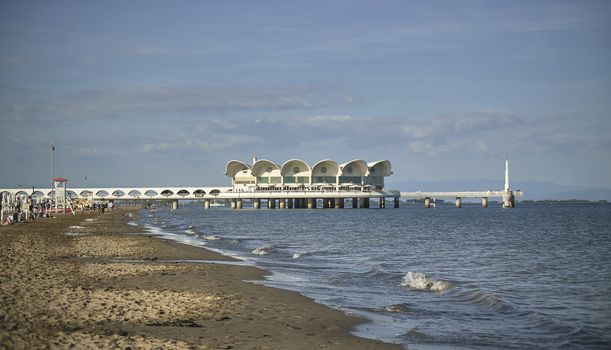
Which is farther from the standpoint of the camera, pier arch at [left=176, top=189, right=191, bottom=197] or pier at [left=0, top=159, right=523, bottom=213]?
pier arch at [left=176, top=189, right=191, bottom=197]

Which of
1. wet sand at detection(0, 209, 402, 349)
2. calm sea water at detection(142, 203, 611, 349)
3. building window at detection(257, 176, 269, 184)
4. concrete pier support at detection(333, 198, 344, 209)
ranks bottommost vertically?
calm sea water at detection(142, 203, 611, 349)

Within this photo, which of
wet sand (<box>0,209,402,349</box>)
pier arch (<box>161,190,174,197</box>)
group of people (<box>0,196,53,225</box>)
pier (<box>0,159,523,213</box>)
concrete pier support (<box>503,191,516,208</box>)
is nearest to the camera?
wet sand (<box>0,209,402,349</box>)

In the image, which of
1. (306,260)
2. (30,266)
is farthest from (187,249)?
(30,266)

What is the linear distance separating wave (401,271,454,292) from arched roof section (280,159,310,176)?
3810 inches

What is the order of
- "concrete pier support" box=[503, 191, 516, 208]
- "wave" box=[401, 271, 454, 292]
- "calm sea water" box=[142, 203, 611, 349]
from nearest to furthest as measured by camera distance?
"calm sea water" box=[142, 203, 611, 349]
"wave" box=[401, 271, 454, 292]
"concrete pier support" box=[503, 191, 516, 208]

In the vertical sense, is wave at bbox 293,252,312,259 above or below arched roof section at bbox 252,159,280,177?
below

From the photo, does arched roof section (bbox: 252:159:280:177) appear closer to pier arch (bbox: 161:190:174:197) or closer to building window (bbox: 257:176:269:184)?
building window (bbox: 257:176:269:184)

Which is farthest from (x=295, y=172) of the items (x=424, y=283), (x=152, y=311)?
(x=152, y=311)

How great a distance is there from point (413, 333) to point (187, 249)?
17.5m

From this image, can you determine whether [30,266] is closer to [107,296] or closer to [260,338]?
[107,296]

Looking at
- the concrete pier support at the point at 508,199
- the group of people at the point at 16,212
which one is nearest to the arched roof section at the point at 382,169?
the concrete pier support at the point at 508,199

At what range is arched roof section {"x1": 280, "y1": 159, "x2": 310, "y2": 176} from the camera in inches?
4473

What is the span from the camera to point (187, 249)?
26547 mm

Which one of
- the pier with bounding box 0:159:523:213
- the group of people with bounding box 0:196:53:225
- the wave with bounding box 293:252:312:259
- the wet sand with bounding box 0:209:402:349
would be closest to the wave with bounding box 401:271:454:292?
the wet sand with bounding box 0:209:402:349
